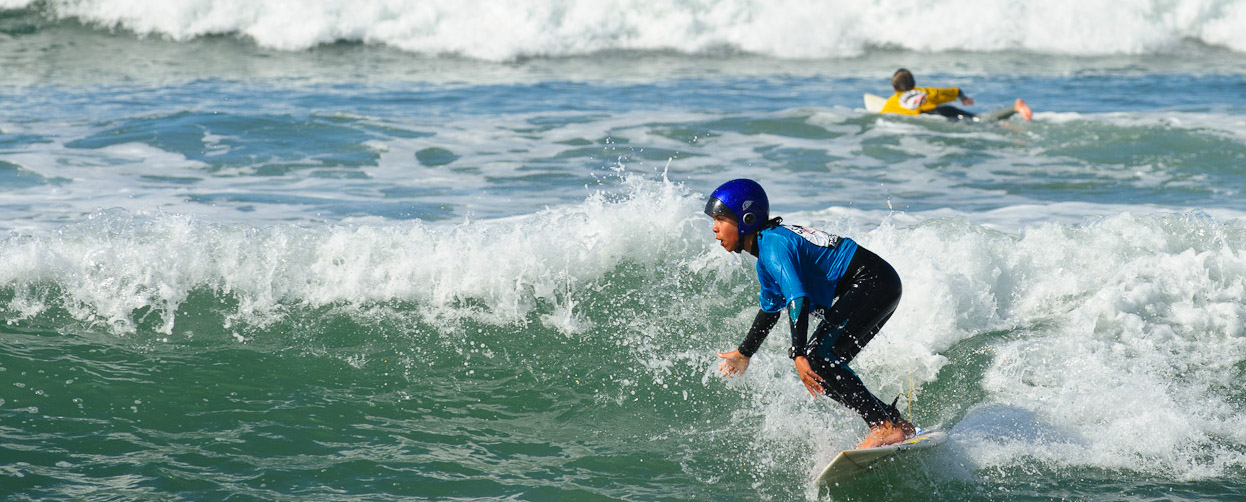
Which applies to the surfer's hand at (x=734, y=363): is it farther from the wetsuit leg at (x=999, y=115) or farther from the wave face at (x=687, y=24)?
the wave face at (x=687, y=24)

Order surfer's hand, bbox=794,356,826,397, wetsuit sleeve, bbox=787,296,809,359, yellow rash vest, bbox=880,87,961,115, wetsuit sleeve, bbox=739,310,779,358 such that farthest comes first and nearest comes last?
yellow rash vest, bbox=880,87,961,115 → wetsuit sleeve, bbox=739,310,779,358 → surfer's hand, bbox=794,356,826,397 → wetsuit sleeve, bbox=787,296,809,359

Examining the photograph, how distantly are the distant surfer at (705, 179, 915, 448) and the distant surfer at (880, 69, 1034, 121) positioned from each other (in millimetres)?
9808

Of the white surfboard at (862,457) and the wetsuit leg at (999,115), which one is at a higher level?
the wetsuit leg at (999,115)

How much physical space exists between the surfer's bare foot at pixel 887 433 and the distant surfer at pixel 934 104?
32.7ft

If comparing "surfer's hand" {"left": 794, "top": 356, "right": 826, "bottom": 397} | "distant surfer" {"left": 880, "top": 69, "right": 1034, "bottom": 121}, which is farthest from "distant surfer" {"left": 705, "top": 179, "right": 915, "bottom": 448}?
"distant surfer" {"left": 880, "top": 69, "right": 1034, "bottom": 121}

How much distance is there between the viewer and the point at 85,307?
6492mm

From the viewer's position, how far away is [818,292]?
488cm

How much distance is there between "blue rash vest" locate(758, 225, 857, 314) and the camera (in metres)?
4.49

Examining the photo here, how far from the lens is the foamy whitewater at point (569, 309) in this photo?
4.95 metres

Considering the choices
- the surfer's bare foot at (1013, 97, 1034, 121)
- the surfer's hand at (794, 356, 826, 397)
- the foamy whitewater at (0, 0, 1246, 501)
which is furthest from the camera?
the surfer's bare foot at (1013, 97, 1034, 121)

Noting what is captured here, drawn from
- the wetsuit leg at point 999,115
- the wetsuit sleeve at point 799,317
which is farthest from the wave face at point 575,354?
the wetsuit leg at point 999,115

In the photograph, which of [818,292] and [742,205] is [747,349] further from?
[742,205]

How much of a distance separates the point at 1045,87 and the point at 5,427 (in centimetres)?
1687

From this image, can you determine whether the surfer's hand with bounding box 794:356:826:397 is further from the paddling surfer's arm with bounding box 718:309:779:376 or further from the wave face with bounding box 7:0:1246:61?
the wave face with bounding box 7:0:1246:61
